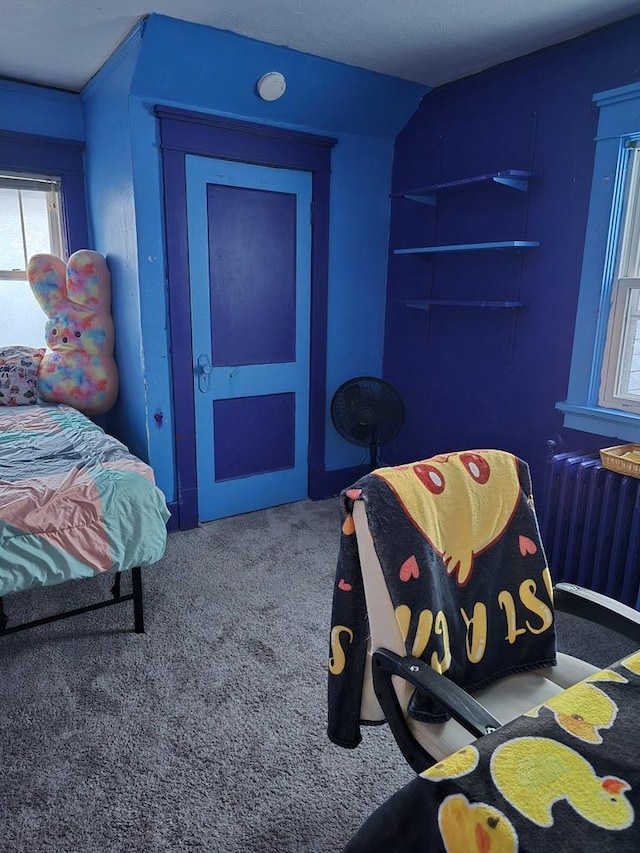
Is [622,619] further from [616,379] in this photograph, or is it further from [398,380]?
[398,380]

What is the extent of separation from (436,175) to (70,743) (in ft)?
10.6

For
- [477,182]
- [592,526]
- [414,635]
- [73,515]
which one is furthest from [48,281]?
[592,526]

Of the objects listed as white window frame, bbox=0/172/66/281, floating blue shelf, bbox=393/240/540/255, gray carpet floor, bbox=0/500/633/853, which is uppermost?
white window frame, bbox=0/172/66/281

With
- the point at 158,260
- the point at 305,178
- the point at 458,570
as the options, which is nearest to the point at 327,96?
the point at 305,178

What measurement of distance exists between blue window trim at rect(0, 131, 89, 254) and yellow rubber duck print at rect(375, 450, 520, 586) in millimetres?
3138

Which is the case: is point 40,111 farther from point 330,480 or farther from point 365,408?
point 330,480

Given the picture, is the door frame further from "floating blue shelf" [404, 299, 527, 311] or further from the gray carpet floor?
the gray carpet floor

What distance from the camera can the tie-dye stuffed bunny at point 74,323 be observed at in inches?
129

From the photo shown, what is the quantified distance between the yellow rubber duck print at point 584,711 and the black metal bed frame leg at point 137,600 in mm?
1710

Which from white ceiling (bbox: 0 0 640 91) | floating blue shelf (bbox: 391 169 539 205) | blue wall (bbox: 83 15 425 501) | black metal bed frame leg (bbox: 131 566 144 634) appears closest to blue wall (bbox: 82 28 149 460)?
blue wall (bbox: 83 15 425 501)

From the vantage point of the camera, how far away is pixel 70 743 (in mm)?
1776

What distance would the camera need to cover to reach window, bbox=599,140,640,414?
7.99 ft

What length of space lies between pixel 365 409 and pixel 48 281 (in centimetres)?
200

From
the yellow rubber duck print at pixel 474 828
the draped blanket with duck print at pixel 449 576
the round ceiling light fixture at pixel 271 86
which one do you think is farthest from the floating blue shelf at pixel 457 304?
the yellow rubber duck print at pixel 474 828
